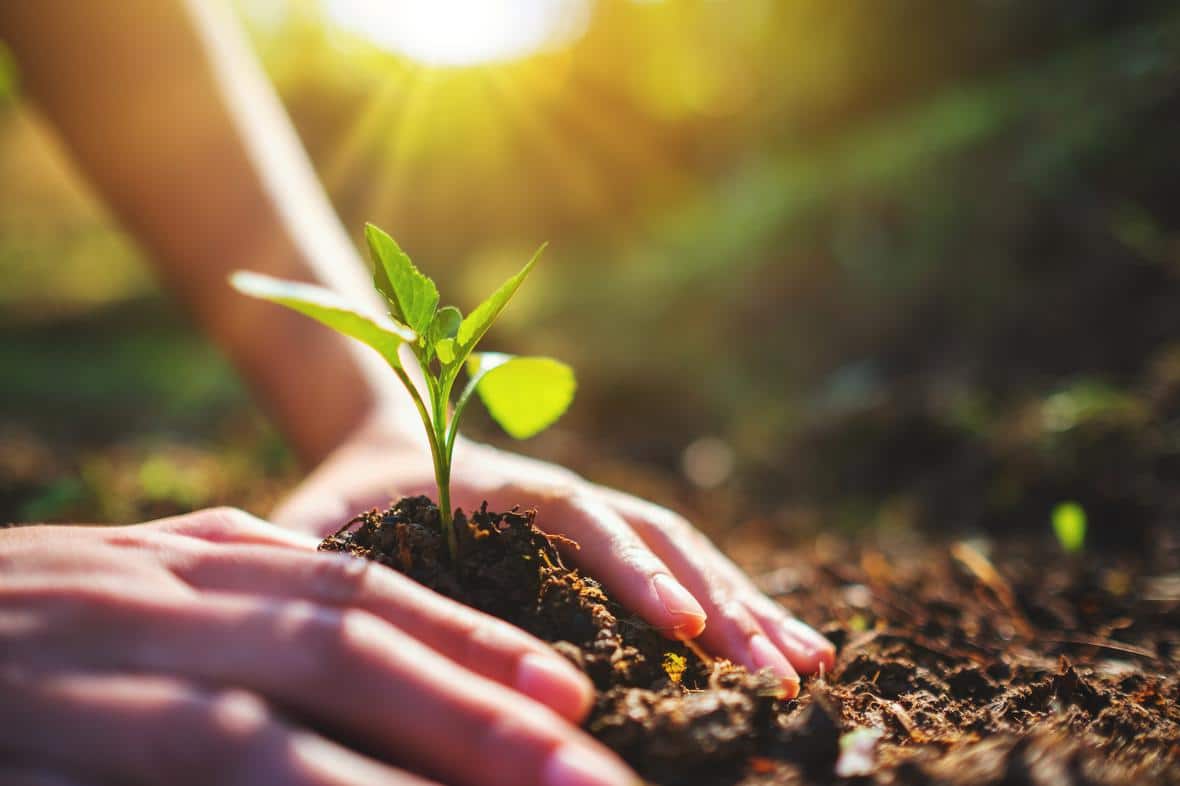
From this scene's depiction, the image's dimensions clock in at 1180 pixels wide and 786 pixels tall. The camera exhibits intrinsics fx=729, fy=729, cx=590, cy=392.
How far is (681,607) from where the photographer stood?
1.25 m

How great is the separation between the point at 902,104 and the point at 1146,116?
156 inches

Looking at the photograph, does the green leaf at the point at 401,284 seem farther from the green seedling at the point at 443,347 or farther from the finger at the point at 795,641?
the finger at the point at 795,641

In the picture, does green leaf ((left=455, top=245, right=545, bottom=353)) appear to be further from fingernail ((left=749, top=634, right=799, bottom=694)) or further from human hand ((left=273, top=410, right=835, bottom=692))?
fingernail ((left=749, top=634, right=799, bottom=694))

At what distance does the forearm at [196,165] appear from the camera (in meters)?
2.53

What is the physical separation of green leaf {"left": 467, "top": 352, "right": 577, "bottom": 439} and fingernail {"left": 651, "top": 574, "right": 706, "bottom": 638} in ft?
1.30

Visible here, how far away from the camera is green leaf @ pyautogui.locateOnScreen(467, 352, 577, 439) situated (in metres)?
1.07

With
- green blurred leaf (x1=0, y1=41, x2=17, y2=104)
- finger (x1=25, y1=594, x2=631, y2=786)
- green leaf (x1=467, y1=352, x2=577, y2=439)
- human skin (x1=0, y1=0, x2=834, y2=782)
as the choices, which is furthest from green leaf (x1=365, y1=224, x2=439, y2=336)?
green blurred leaf (x1=0, y1=41, x2=17, y2=104)

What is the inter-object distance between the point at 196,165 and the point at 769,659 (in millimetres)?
2557

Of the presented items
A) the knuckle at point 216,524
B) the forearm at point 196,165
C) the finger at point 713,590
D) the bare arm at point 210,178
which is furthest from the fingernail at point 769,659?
the forearm at point 196,165

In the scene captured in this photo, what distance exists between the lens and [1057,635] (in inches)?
70.5

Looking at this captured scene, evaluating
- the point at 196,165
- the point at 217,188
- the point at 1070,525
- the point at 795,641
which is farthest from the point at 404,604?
the point at 196,165

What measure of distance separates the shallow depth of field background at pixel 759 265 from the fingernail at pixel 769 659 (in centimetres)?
176

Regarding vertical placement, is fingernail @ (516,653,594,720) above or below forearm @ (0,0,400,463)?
below

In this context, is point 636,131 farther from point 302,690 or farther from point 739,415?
point 302,690
